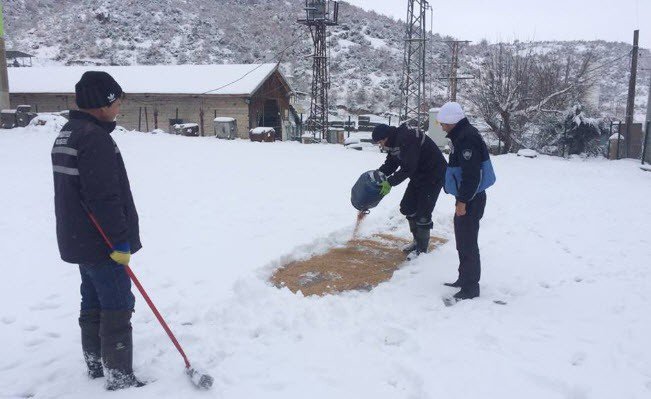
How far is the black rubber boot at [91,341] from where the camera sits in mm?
3064

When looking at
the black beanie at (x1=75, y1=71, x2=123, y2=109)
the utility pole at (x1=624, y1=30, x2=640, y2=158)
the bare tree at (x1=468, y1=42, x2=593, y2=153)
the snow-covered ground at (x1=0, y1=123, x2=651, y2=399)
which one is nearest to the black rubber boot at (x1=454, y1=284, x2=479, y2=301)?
the snow-covered ground at (x1=0, y1=123, x2=651, y2=399)

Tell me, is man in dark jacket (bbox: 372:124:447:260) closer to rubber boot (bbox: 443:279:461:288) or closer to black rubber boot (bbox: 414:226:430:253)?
black rubber boot (bbox: 414:226:430:253)

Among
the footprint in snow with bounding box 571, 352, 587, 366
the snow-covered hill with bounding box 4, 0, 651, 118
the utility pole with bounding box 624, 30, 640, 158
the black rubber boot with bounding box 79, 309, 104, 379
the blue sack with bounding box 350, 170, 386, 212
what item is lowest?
the footprint in snow with bounding box 571, 352, 587, 366

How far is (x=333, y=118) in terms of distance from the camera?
4259cm

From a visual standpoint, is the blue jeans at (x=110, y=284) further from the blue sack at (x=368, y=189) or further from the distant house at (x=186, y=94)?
the distant house at (x=186, y=94)

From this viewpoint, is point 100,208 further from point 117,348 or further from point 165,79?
point 165,79

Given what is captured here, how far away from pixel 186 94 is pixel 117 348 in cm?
2597

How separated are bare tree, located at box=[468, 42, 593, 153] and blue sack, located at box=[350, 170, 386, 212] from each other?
19505mm

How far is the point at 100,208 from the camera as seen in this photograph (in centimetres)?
269

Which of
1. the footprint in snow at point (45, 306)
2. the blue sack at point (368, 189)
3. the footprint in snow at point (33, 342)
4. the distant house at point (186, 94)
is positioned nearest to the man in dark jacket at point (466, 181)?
the blue sack at point (368, 189)

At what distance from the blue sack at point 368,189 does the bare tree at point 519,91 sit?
1950 cm

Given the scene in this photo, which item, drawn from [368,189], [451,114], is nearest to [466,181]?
[451,114]

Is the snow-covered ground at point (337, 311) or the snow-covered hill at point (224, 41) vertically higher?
the snow-covered hill at point (224, 41)

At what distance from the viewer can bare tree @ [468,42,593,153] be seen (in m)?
23.5
